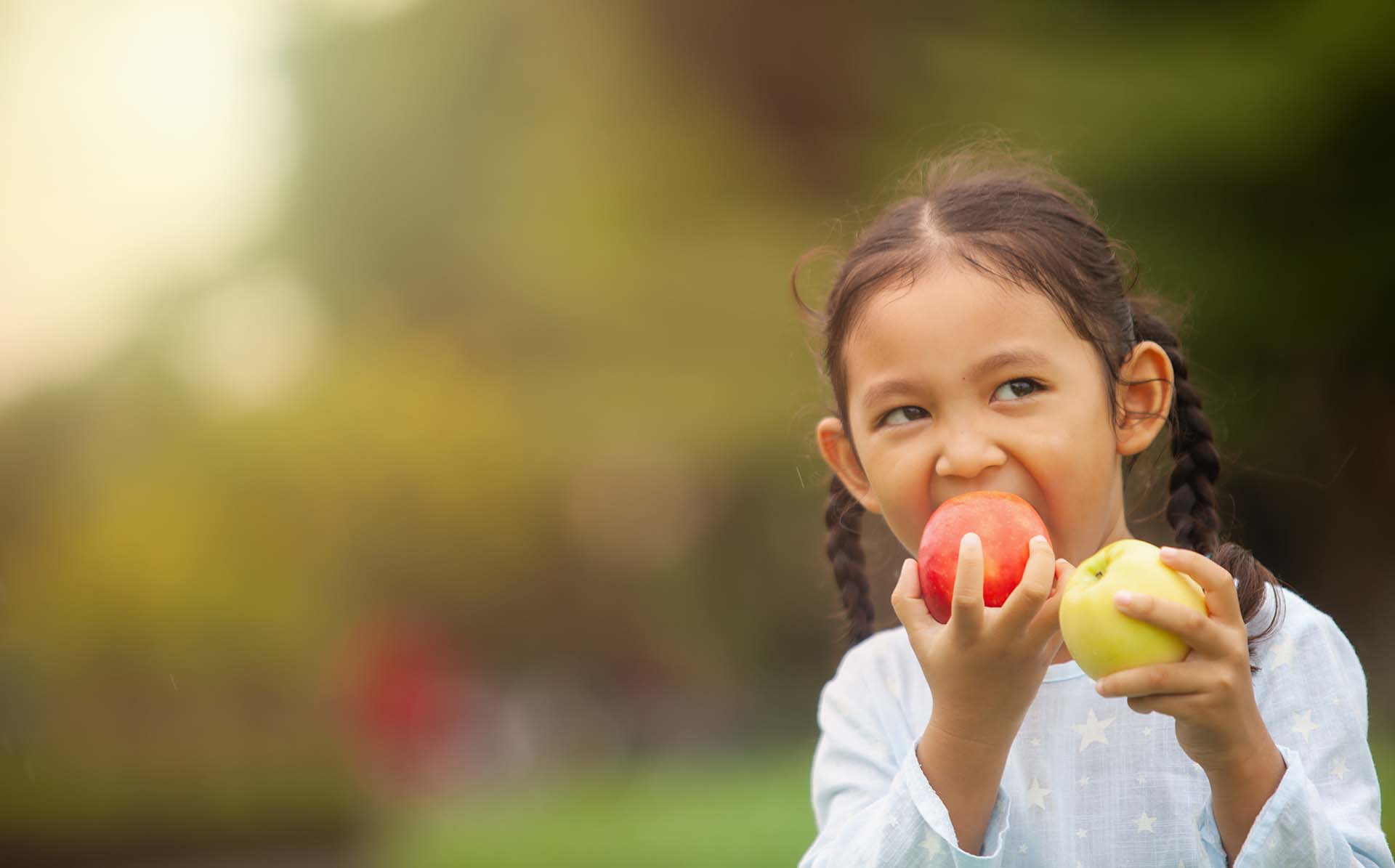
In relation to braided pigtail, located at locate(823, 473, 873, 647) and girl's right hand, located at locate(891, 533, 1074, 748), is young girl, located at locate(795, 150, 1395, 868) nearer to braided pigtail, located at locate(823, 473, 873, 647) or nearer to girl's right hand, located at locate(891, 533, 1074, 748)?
girl's right hand, located at locate(891, 533, 1074, 748)

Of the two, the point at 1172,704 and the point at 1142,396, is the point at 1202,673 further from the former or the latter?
the point at 1142,396

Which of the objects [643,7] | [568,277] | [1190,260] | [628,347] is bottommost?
[1190,260]

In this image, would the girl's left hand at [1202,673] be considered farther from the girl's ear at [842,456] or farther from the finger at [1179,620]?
the girl's ear at [842,456]

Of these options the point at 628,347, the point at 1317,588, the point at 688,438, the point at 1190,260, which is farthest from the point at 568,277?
the point at 1317,588

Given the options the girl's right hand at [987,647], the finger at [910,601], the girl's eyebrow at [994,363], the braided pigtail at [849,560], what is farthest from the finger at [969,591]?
the braided pigtail at [849,560]

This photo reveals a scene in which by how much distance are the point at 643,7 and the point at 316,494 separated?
507 cm

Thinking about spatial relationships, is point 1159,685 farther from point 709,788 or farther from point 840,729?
point 709,788

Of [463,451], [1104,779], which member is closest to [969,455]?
[1104,779]

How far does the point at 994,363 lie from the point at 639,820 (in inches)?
220

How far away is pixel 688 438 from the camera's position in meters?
10.1

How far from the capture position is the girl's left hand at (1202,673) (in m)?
1.40

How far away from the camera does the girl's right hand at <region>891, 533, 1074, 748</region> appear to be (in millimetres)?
1555

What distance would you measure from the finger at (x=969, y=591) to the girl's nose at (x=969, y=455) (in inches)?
10.7

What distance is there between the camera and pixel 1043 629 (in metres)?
1.62
